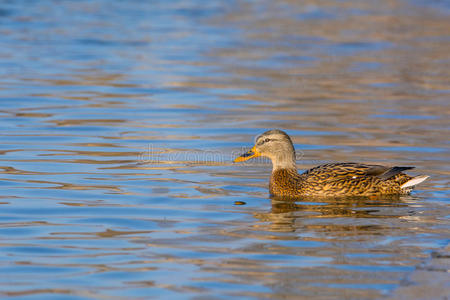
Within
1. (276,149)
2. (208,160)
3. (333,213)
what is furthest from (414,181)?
(208,160)

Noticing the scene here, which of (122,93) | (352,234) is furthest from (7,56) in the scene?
(352,234)

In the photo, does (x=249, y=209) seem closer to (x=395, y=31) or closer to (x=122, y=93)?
(x=122, y=93)

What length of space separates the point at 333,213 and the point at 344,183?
92cm

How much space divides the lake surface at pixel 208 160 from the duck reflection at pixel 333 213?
3 centimetres

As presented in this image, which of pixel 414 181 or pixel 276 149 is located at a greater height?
pixel 276 149

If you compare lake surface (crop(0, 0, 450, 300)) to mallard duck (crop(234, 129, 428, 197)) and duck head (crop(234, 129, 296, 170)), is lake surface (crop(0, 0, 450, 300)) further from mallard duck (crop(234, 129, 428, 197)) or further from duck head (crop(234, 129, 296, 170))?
duck head (crop(234, 129, 296, 170))

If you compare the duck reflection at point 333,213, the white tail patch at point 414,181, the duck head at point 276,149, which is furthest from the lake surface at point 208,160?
the duck head at point 276,149

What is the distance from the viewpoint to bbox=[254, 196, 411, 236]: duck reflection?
784 centimetres

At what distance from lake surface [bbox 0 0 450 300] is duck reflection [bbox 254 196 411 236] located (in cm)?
3

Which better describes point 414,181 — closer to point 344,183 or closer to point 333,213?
point 344,183

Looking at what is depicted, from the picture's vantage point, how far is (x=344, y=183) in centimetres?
941

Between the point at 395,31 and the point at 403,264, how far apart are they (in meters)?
23.2

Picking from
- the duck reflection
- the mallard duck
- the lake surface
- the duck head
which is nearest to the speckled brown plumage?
the mallard duck

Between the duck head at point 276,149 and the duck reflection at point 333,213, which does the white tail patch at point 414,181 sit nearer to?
the duck reflection at point 333,213
